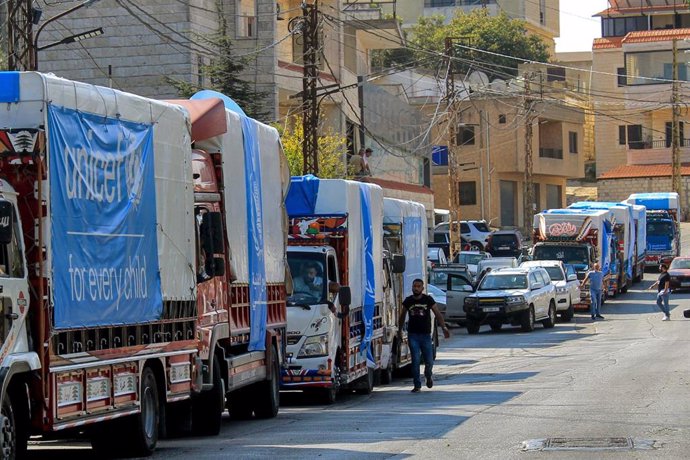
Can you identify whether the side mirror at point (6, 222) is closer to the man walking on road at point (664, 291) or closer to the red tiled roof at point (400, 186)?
the man walking on road at point (664, 291)

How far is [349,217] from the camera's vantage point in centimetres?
2233

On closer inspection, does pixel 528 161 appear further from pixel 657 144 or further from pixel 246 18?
pixel 657 144

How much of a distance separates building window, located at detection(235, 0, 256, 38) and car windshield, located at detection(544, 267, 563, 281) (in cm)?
1396

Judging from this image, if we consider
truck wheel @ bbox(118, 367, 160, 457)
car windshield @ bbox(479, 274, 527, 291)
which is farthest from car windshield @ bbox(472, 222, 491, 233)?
truck wheel @ bbox(118, 367, 160, 457)

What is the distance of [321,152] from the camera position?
151 ft

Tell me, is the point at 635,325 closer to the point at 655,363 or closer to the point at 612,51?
the point at 655,363

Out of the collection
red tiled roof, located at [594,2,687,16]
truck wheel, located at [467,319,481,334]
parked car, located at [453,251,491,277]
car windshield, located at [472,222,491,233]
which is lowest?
truck wheel, located at [467,319,481,334]

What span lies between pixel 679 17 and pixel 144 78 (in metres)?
66.8

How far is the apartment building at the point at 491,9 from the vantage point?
120062 millimetres

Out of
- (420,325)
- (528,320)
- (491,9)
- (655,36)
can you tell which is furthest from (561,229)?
(491,9)

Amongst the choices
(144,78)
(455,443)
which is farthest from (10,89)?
(144,78)

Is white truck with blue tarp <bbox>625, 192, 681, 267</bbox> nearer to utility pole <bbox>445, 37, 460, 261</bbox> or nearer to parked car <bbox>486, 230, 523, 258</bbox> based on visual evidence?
parked car <bbox>486, 230, 523, 258</bbox>

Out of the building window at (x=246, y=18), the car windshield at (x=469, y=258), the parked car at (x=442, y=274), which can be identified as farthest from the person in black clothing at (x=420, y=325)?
the car windshield at (x=469, y=258)

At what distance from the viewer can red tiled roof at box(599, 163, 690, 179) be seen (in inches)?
3578
